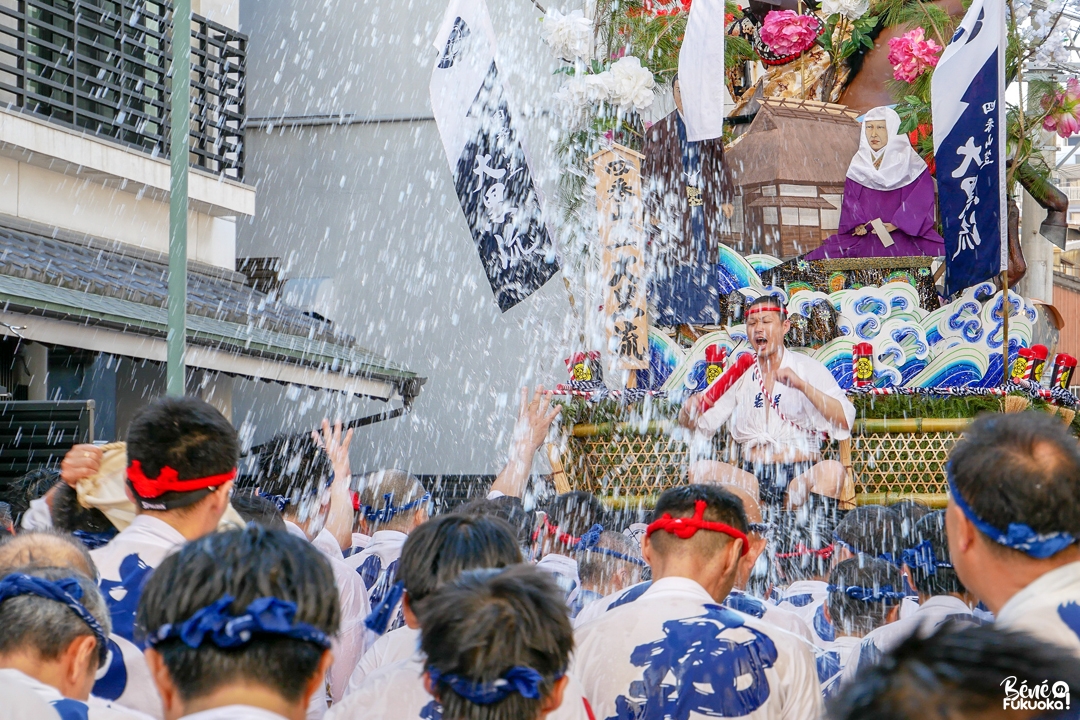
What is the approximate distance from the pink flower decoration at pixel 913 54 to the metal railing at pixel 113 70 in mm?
5818

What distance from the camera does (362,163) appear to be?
13.8m

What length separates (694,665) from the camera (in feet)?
7.49

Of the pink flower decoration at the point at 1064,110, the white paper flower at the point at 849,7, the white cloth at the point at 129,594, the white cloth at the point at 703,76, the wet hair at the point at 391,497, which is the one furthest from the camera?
the white paper flower at the point at 849,7

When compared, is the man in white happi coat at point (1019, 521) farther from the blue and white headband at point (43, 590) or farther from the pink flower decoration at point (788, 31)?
the pink flower decoration at point (788, 31)

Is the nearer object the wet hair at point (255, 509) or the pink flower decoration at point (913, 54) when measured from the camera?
the wet hair at point (255, 509)

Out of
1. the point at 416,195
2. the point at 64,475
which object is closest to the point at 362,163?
the point at 416,195

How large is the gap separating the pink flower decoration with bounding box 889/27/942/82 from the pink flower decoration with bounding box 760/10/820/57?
703 millimetres

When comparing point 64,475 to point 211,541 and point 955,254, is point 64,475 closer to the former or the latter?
point 211,541

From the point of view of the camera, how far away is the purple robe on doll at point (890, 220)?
9.04 m

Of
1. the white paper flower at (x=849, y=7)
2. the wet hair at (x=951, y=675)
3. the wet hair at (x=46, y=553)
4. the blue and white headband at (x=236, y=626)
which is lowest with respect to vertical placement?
the wet hair at (x=46, y=553)

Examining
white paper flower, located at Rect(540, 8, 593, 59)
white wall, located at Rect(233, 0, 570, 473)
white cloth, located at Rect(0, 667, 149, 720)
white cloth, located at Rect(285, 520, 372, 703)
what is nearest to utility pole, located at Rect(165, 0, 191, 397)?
white cloth, located at Rect(285, 520, 372, 703)

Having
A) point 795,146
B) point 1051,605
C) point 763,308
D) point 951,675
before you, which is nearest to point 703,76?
point 795,146

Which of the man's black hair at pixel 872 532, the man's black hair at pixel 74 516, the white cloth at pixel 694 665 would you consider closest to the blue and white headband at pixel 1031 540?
the white cloth at pixel 694 665

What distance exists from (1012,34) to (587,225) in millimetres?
3574
